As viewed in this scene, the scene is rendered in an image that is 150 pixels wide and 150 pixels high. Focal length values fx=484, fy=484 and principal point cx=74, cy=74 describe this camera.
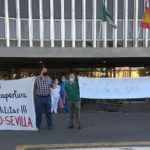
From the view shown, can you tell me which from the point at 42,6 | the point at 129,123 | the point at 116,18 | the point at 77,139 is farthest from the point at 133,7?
the point at 77,139

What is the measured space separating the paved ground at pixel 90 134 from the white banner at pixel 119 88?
112 centimetres

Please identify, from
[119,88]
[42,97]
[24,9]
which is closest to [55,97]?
[119,88]

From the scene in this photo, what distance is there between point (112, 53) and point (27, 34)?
6.69 m

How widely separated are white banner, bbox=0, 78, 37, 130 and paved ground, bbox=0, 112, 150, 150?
30 cm

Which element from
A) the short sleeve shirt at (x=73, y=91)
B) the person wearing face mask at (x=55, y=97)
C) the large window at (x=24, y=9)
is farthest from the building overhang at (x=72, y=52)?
the short sleeve shirt at (x=73, y=91)

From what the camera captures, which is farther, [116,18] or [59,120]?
[116,18]

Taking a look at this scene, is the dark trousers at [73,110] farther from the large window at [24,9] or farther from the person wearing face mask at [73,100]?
the large window at [24,9]

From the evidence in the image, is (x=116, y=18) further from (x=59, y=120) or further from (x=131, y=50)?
(x=59, y=120)

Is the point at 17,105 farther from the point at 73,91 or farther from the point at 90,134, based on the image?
the point at 90,134

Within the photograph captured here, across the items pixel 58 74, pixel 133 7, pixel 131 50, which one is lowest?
pixel 58 74

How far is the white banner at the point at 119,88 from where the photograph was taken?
17234 mm

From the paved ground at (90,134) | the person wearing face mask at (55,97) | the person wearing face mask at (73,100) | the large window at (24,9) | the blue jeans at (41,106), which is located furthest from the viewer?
the large window at (24,9)

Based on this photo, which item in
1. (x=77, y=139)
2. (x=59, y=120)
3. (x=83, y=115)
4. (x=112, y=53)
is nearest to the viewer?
(x=77, y=139)

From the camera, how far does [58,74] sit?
136 feet
